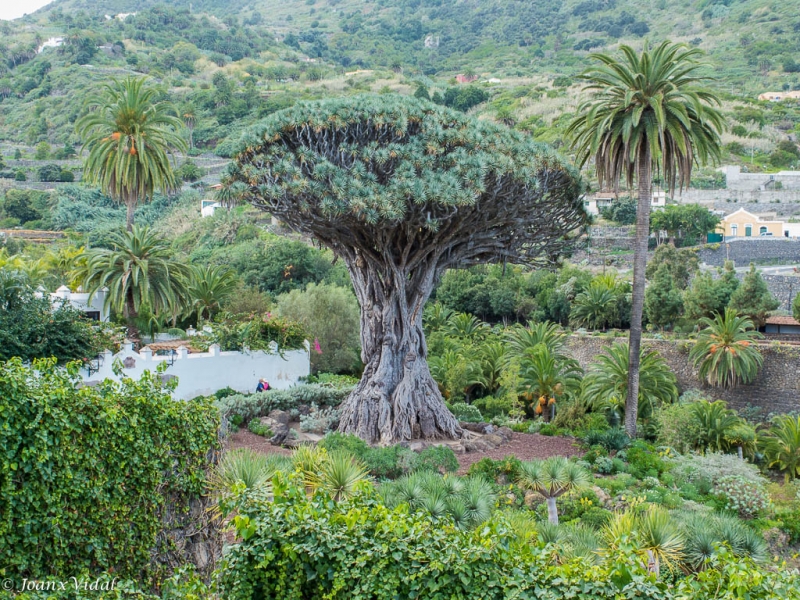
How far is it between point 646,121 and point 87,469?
14956mm

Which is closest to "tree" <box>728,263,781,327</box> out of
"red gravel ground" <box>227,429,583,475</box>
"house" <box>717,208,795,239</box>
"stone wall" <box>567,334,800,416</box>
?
"stone wall" <box>567,334,800,416</box>

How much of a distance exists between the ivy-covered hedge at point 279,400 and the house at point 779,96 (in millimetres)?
76211

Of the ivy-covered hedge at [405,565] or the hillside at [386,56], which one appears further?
the hillside at [386,56]

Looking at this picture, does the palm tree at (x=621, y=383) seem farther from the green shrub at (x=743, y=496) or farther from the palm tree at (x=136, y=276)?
the palm tree at (x=136, y=276)

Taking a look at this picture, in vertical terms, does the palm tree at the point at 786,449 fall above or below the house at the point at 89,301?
below

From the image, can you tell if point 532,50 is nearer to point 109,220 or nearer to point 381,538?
point 109,220

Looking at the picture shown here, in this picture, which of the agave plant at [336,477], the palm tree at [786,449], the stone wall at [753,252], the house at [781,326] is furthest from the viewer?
the stone wall at [753,252]

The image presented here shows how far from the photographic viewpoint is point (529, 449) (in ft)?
61.0

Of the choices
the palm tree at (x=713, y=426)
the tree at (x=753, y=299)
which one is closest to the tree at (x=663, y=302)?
the tree at (x=753, y=299)

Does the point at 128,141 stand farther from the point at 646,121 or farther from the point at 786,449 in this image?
the point at 786,449

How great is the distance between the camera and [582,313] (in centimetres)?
3628

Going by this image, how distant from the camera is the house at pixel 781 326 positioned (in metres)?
31.6

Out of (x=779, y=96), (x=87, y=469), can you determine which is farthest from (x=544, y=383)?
(x=779, y=96)

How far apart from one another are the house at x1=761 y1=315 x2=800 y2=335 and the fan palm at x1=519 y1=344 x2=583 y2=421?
39.9 feet
